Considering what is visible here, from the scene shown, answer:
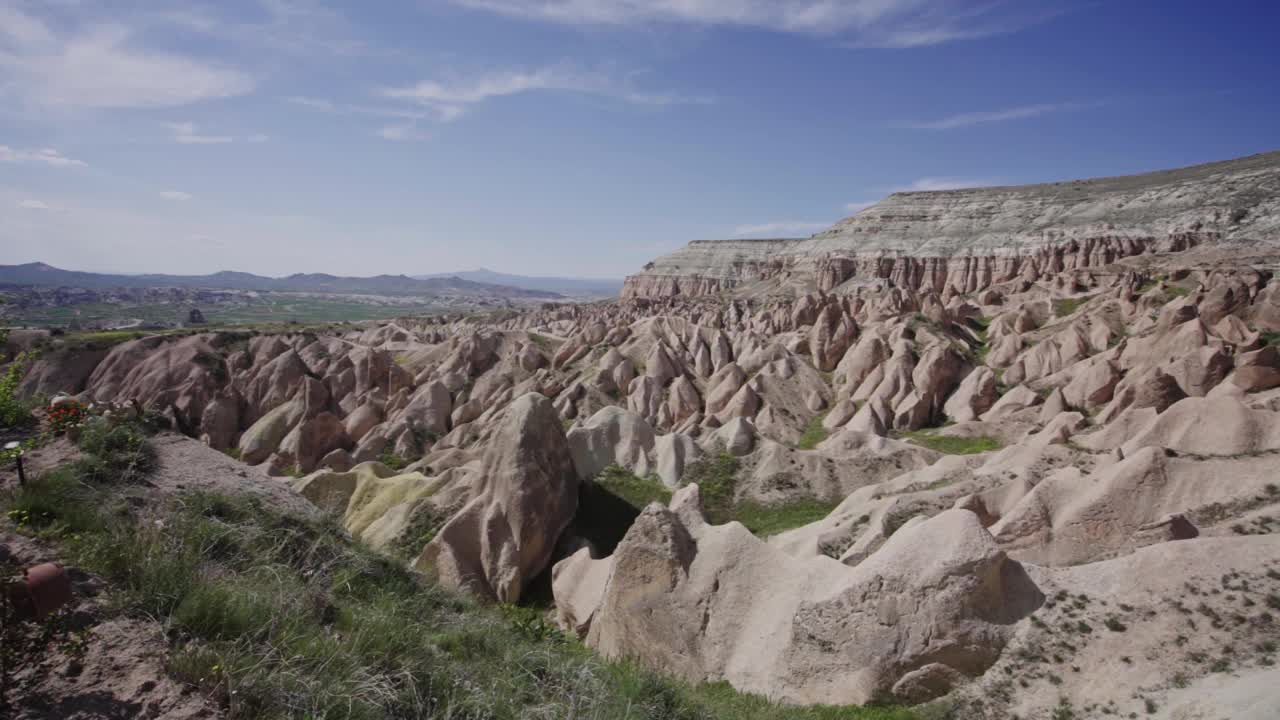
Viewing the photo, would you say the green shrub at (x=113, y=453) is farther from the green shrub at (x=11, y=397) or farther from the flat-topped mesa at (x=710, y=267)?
the flat-topped mesa at (x=710, y=267)

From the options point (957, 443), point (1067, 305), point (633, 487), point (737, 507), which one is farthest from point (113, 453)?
point (1067, 305)

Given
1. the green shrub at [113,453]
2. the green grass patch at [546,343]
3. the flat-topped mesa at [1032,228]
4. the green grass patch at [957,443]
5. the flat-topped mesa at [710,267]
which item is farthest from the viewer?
the flat-topped mesa at [710,267]

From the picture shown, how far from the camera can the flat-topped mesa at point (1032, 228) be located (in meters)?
70.4

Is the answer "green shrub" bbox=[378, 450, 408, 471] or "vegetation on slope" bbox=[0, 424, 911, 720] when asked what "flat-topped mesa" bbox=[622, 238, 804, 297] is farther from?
"vegetation on slope" bbox=[0, 424, 911, 720]

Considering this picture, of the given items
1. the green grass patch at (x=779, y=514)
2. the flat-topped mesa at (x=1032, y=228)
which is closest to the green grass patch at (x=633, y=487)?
the green grass patch at (x=779, y=514)

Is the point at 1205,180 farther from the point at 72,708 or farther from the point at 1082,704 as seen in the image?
the point at 72,708

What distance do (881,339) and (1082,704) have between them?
41.2 metres

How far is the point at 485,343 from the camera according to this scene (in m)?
57.3

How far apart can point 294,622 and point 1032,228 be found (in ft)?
346

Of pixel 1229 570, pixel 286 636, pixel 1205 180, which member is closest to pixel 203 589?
pixel 286 636

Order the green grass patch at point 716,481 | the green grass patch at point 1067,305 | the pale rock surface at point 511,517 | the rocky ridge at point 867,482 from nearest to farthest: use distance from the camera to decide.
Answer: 1. the rocky ridge at point 867,482
2. the pale rock surface at point 511,517
3. the green grass patch at point 716,481
4. the green grass patch at point 1067,305

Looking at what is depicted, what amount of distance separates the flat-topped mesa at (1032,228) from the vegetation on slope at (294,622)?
254 ft

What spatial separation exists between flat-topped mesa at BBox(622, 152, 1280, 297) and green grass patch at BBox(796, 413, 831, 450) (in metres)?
41.4

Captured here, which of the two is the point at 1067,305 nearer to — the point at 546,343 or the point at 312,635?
the point at 546,343
